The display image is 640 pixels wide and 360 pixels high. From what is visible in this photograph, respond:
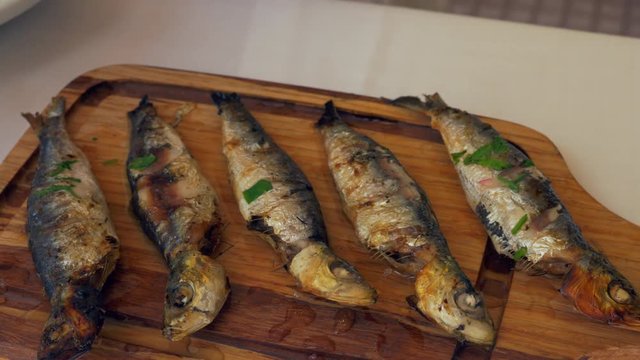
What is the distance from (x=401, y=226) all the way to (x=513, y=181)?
0.81 ft

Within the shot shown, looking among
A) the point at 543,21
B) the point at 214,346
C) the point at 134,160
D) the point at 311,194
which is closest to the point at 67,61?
the point at 134,160

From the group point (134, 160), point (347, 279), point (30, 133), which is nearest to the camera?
point (347, 279)

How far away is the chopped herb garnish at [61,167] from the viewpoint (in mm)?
1406

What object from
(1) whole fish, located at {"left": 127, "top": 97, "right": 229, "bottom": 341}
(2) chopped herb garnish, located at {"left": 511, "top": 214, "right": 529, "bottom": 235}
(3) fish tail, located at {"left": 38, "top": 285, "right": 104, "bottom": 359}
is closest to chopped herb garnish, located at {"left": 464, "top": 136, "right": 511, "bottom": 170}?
(2) chopped herb garnish, located at {"left": 511, "top": 214, "right": 529, "bottom": 235}

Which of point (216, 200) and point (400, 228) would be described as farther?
point (216, 200)

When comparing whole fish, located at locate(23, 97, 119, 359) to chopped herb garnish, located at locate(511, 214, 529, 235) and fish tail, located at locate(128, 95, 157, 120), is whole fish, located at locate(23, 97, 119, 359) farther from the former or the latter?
chopped herb garnish, located at locate(511, 214, 529, 235)

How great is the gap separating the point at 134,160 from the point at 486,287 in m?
0.76

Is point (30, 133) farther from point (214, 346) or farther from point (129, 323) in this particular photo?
point (214, 346)

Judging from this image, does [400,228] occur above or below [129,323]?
above

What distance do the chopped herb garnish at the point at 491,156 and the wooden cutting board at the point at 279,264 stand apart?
82 mm

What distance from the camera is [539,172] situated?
1.37 metres

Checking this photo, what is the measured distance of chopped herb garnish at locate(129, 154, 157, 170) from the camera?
1.42 meters

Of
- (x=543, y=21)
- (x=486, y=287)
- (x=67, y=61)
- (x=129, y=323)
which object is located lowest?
Answer: (x=129, y=323)

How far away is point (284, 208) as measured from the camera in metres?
1.31
